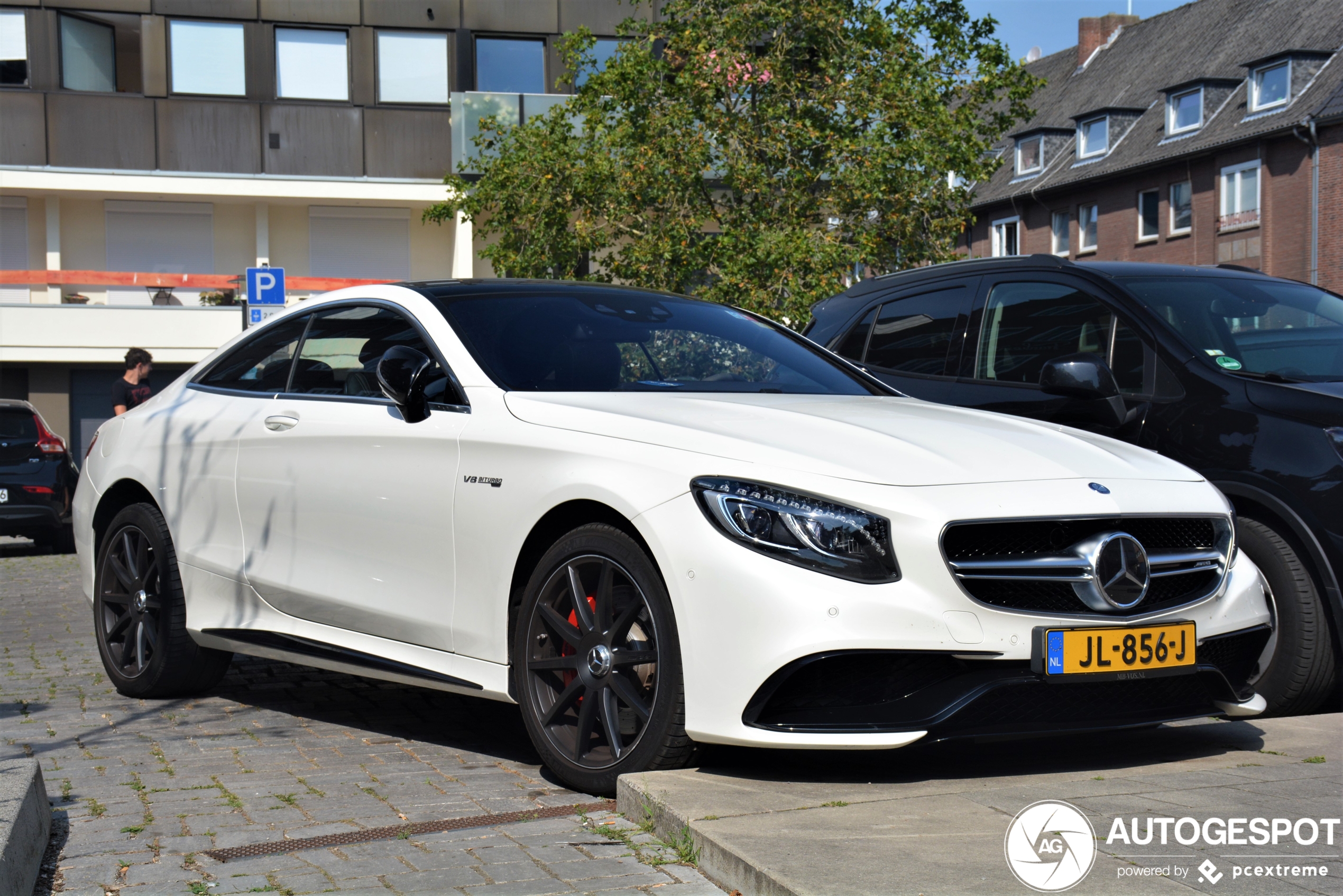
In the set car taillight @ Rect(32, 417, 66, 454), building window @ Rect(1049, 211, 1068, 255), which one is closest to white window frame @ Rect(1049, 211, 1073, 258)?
building window @ Rect(1049, 211, 1068, 255)

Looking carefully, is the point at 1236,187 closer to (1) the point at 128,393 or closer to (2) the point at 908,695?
(1) the point at 128,393

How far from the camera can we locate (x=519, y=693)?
4.70 metres

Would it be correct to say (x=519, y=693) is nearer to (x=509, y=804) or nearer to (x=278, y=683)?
(x=509, y=804)

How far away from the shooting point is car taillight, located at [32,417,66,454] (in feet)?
51.9

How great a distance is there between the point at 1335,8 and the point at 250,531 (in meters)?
45.0

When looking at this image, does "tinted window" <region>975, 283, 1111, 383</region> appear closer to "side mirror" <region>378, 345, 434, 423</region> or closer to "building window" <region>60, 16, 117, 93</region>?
"side mirror" <region>378, 345, 434, 423</region>

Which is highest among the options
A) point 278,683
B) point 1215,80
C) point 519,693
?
point 1215,80

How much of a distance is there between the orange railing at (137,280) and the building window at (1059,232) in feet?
107

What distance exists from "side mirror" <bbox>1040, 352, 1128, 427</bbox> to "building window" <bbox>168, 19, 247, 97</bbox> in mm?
24117

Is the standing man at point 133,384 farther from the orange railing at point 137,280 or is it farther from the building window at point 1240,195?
the building window at point 1240,195

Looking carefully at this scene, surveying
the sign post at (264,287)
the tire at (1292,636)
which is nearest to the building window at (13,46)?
the sign post at (264,287)

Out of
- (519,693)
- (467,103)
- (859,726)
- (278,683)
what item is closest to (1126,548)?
(859,726)

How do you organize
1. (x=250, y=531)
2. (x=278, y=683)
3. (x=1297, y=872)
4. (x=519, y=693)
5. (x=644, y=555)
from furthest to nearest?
(x=278, y=683) → (x=250, y=531) → (x=519, y=693) → (x=644, y=555) → (x=1297, y=872)

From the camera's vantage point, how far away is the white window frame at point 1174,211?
1800 inches
